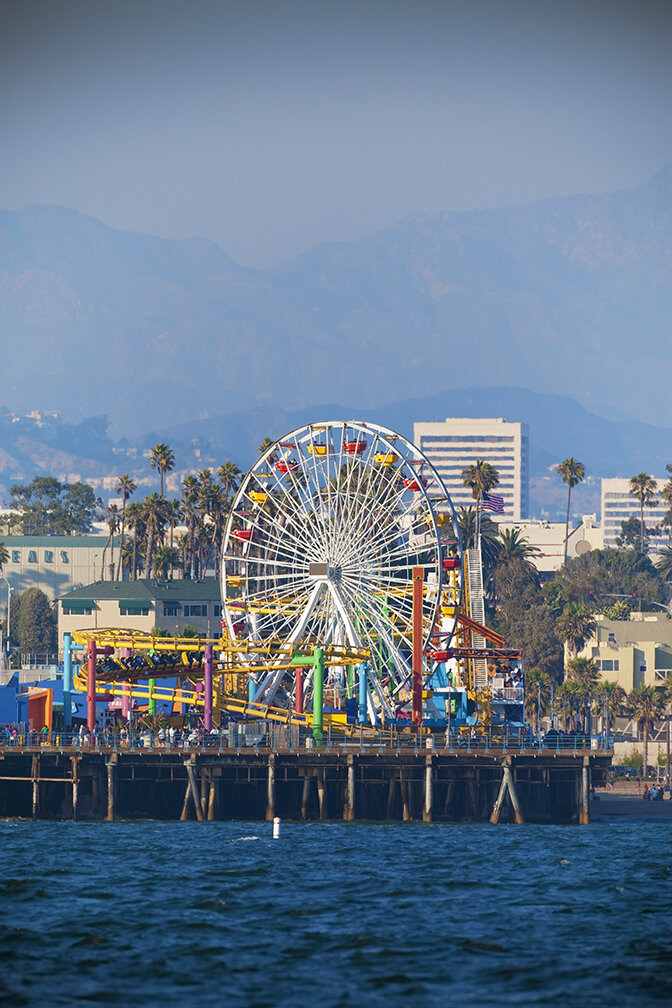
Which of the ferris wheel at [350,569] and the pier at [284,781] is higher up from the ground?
the ferris wheel at [350,569]

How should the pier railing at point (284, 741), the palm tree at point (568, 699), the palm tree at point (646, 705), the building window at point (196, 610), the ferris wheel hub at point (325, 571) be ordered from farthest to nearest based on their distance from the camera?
1. the building window at point (196, 610)
2. the palm tree at point (568, 699)
3. the palm tree at point (646, 705)
4. the ferris wheel hub at point (325, 571)
5. the pier railing at point (284, 741)

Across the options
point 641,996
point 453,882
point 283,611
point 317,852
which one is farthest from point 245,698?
point 641,996

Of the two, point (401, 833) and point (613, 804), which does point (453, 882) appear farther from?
point (613, 804)

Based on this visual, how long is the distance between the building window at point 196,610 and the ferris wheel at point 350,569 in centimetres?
5837

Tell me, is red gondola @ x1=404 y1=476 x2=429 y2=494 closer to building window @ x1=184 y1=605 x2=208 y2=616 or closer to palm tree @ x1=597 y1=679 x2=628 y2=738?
palm tree @ x1=597 y1=679 x2=628 y2=738

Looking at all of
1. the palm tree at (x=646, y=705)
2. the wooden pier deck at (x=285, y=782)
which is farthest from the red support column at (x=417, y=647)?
the palm tree at (x=646, y=705)

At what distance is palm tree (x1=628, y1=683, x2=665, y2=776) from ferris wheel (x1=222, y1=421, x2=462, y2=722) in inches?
1131

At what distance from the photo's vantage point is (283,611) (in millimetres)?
135250

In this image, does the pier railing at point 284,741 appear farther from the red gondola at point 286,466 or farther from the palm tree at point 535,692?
the palm tree at point 535,692

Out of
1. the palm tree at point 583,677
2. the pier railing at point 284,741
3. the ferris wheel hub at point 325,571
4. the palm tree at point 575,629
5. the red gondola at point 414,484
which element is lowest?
the pier railing at point 284,741

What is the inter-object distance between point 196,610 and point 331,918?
128 m

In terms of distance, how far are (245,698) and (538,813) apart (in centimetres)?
2693

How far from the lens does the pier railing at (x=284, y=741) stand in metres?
112

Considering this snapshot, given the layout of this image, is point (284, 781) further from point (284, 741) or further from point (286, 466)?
point (286, 466)
